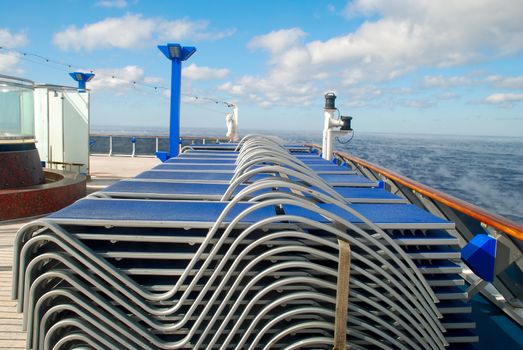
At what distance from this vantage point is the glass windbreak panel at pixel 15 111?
6.72 m

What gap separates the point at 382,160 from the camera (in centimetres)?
2208

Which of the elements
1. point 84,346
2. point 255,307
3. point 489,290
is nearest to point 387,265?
point 255,307

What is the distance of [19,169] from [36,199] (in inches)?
29.8

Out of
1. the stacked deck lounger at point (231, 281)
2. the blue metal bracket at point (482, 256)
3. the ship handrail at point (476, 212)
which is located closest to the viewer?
the stacked deck lounger at point (231, 281)

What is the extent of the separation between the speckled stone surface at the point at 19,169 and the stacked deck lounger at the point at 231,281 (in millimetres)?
5009

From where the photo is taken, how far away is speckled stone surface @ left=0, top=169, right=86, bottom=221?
582cm

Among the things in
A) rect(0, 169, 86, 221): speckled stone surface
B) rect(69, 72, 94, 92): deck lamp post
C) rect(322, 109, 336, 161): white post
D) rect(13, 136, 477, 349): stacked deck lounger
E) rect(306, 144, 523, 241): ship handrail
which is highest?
rect(69, 72, 94, 92): deck lamp post

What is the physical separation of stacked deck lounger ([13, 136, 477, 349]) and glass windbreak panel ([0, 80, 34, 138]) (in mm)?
5560

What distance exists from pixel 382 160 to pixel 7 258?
20.0 metres

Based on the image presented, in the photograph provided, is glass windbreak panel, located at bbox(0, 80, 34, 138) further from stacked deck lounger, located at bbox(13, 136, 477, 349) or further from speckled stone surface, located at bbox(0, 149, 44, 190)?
stacked deck lounger, located at bbox(13, 136, 477, 349)

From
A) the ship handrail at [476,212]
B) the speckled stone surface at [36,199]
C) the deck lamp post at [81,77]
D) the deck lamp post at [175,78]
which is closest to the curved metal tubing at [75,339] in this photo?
the ship handrail at [476,212]

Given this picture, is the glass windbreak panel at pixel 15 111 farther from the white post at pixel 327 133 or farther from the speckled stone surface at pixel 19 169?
the white post at pixel 327 133

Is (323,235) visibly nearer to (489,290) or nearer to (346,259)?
(346,259)

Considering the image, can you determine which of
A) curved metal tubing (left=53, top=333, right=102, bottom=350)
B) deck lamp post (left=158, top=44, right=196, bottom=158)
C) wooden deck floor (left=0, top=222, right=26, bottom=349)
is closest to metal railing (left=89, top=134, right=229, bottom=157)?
deck lamp post (left=158, top=44, right=196, bottom=158)
